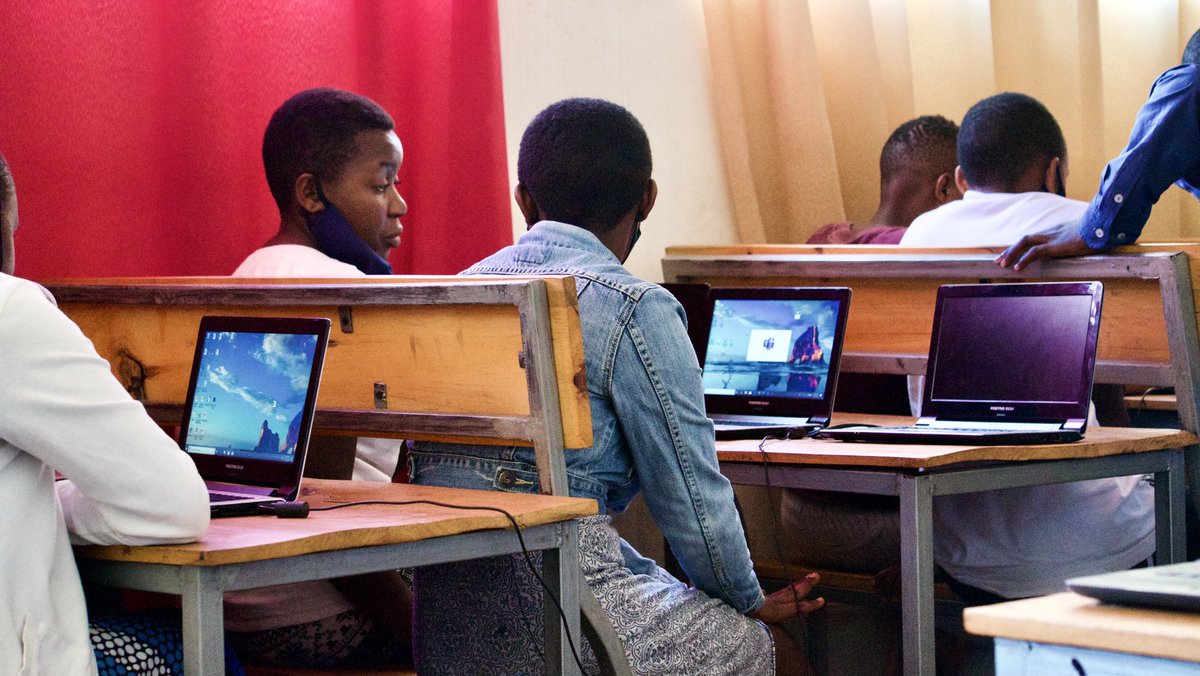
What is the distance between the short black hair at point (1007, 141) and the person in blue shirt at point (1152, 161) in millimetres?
600

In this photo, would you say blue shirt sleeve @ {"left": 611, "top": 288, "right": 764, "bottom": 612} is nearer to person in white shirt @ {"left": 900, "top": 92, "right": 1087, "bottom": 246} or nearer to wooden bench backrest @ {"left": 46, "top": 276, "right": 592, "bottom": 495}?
wooden bench backrest @ {"left": 46, "top": 276, "right": 592, "bottom": 495}

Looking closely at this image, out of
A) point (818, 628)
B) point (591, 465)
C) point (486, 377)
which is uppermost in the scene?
point (486, 377)

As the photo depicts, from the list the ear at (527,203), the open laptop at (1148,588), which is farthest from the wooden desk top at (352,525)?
the open laptop at (1148,588)

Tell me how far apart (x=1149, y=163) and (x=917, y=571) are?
104 cm

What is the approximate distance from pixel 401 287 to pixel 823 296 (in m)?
1.28

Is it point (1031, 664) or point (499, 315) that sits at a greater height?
point (499, 315)

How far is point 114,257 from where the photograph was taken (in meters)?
2.95

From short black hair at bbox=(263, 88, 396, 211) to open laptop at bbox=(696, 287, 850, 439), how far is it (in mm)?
861

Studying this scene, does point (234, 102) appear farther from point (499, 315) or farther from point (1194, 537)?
point (1194, 537)

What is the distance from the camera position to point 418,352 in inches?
85.7

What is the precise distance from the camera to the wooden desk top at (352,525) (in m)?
1.59

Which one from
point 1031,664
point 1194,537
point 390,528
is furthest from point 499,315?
point 1194,537

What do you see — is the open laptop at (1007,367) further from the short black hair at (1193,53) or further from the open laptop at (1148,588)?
the open laptop at (1148,588)

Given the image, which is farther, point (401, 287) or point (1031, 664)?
point (401, 287)
